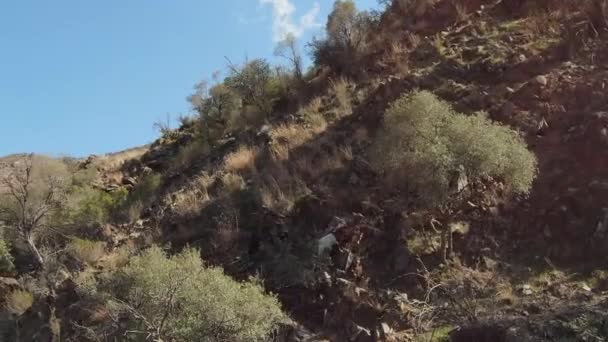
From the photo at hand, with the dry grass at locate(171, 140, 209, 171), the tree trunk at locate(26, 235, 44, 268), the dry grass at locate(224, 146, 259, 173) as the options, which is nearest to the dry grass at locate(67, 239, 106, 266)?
the tree trunk at locate(26, 235, 44, 268)

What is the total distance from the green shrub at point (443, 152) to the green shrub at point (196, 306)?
4.09 meters

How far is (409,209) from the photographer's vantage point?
1395cm

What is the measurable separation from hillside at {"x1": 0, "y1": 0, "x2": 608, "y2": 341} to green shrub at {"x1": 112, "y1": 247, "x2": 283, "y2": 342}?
0.11 metres

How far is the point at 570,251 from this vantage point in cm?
1238

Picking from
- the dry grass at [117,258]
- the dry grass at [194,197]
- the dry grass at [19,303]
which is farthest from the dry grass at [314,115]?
the dry grass at [19,303]

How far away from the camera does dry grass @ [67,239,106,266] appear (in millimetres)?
16484

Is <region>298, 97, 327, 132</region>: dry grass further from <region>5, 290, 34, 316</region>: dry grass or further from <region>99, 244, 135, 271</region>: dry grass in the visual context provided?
<region>5, 290, 34, 316</region>: dry grass

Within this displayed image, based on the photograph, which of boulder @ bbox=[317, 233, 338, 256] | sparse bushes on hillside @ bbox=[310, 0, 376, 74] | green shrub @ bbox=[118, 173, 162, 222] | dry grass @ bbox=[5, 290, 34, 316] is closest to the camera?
boulder @ bbox=[317, 233, 338, 256]

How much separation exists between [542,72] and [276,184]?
8.25 meters

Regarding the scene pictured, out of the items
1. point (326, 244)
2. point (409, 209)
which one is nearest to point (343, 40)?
point (409, 209)

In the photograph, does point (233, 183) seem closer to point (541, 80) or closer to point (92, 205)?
point (92, 205)

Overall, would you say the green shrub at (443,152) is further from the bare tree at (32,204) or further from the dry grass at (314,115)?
the bare tree at (32,204)

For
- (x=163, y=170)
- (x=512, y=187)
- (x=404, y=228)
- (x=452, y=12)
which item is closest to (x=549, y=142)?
(x=512, y=187)

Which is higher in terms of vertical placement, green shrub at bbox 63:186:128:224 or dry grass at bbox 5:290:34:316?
green shrub at bbox 63:186:128:224
